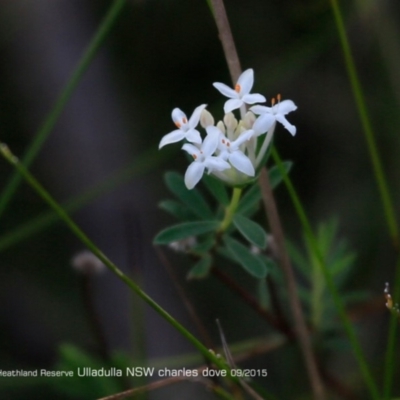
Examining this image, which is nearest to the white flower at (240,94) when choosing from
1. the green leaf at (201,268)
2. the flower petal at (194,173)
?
the flower petal at (194,173)

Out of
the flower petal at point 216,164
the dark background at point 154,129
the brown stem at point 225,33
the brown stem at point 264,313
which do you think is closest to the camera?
the flower petal at point 216,164

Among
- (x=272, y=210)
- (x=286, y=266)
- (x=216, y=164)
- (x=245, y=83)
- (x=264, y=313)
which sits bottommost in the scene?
(x=264, y=313)

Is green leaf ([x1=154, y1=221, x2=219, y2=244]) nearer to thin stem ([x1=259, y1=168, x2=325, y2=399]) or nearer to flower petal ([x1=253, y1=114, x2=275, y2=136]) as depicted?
thin stem ([x1=259, y1=168, x2=325, y2=399])

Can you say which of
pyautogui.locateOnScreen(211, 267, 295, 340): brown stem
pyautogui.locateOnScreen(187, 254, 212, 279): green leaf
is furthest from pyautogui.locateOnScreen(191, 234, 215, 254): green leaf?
pyautogui.locateOnScreen(211, 267, 295, 340): brown stem

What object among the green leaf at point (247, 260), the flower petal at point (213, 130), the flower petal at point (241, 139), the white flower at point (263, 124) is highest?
the flower petal at point (213, 130)

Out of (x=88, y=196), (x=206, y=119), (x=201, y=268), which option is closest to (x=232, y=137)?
(x=206, y=119)

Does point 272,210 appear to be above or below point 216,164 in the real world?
below

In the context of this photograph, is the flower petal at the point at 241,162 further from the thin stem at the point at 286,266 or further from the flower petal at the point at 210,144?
the thin stem at the point at 286,266

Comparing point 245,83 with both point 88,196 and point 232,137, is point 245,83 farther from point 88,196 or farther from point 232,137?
point 88,196
